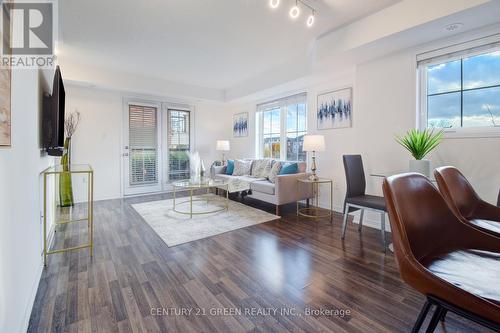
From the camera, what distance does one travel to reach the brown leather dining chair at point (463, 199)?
1467 millimetres

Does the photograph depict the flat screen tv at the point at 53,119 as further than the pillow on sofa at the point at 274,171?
No

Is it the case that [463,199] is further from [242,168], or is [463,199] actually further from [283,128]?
A: [242,168]

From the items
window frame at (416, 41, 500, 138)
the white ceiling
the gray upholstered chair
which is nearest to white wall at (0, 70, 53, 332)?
the white ceiling

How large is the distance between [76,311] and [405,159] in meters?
3.49

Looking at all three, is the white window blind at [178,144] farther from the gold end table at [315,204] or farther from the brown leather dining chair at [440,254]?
the brown leather dining chair at [440,254]

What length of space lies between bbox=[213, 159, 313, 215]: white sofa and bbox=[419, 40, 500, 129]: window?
6.05 feet

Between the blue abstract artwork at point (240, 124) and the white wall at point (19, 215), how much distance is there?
4.56m

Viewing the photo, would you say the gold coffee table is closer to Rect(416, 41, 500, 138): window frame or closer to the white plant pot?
the white plant pot

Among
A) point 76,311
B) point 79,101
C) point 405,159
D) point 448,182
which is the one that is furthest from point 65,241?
point 405,159

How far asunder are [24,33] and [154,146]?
13.2ft

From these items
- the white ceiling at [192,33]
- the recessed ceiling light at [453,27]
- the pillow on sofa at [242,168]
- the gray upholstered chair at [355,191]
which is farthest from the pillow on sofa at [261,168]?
the recessed ceiling light at [453,27]

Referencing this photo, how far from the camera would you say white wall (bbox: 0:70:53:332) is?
1.08m

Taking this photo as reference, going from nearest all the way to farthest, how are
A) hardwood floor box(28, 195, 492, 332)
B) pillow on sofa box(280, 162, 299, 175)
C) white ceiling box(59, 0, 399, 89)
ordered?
hardwood floor box(28, 195, 492, 332) → white ceiling box(59, 0, 399, 89) → pillow on sofa box(280, 162, 299, 175)

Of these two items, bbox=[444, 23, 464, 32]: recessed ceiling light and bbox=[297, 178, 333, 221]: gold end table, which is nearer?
bbox=[444, 23, 464, 32]: recessed ceiling light
